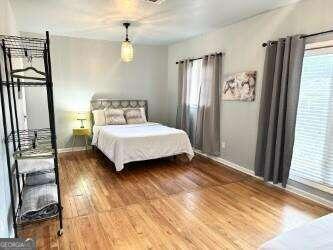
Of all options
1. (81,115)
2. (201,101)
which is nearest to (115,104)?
(81,115)

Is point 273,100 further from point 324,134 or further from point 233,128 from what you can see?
point 233,128

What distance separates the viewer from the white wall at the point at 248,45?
2.87 m

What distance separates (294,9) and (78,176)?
12.9 ft

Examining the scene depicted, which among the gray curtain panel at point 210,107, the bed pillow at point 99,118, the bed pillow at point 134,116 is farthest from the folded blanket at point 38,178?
the gray curtain panel at point 210,107

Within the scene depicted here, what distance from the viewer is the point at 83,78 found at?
17.1 ft

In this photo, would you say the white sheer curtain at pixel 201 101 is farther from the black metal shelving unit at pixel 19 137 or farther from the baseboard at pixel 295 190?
the black metal shelving unit at pixel 19 137

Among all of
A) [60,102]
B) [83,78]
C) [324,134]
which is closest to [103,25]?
[83,78]

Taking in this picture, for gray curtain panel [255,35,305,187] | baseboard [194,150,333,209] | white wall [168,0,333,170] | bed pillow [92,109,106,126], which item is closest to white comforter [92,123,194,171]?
bed pillow [92,109,106,126]

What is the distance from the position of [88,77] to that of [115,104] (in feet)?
2.82

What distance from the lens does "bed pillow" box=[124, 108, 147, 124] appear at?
17.3 ft

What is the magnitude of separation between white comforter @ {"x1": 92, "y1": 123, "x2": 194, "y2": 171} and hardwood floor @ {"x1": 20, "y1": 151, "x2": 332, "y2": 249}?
0.94 feet

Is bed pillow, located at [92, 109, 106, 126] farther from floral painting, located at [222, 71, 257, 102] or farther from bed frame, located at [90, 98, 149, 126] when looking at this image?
floral painting, located at [222, 71, 257, 102]

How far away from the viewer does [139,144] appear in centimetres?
392

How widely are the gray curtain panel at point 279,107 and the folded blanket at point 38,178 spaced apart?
2.92 metres
